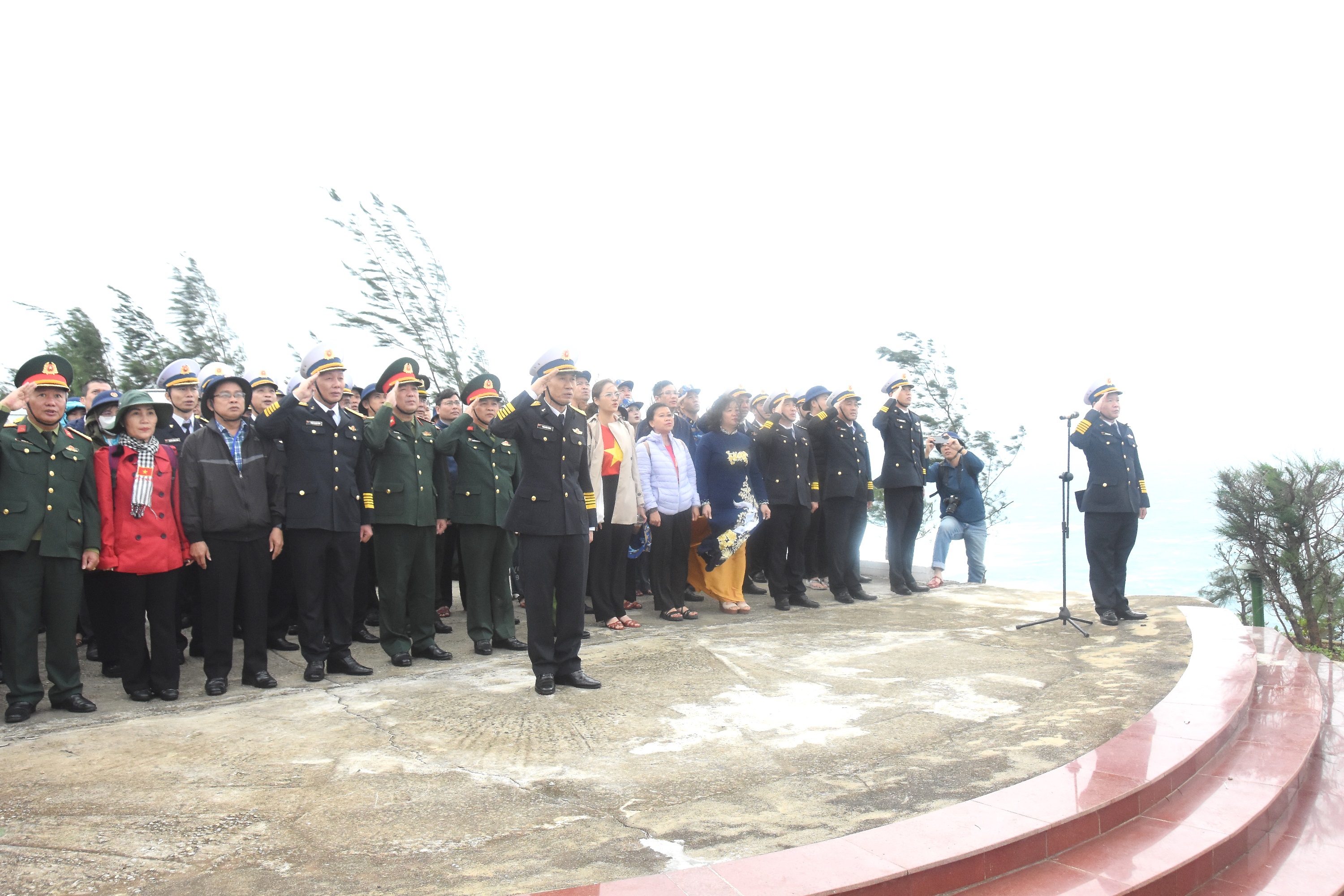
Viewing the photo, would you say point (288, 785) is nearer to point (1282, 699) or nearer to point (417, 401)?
point (417, 401)

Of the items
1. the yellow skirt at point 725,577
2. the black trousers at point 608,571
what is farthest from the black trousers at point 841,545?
the black trousers at point 608,571

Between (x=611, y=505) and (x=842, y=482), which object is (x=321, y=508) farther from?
(x=842, y=482)

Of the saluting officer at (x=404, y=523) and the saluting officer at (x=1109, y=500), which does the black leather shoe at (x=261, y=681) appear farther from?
the saluting officer at (x=1109, y=500)

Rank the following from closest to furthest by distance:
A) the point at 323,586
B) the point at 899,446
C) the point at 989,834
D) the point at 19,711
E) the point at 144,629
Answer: the point at 989,834
the point at 19,711
the point at 144,629
the point at 323,586
the point at 899,446

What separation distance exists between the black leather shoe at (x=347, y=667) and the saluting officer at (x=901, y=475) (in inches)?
196

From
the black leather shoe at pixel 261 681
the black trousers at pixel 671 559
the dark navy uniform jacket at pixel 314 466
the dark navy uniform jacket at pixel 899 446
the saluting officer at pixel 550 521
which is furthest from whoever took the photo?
the dark navy uniform jacket at pixel 899 446

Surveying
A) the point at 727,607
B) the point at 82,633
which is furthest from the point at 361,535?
the point at 727,607

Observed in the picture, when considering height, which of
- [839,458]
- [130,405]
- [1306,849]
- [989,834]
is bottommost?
[1306,849]

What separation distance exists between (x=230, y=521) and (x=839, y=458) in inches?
199

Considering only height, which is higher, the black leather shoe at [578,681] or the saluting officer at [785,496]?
the saluting officer at [785,496]

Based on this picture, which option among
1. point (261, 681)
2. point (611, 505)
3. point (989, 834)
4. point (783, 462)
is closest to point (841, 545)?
point (783, 462)

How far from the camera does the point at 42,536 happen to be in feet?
14.8

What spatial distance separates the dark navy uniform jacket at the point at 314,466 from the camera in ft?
17.0

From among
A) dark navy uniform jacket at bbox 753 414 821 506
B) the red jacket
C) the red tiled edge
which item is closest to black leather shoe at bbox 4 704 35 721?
the red jacket
